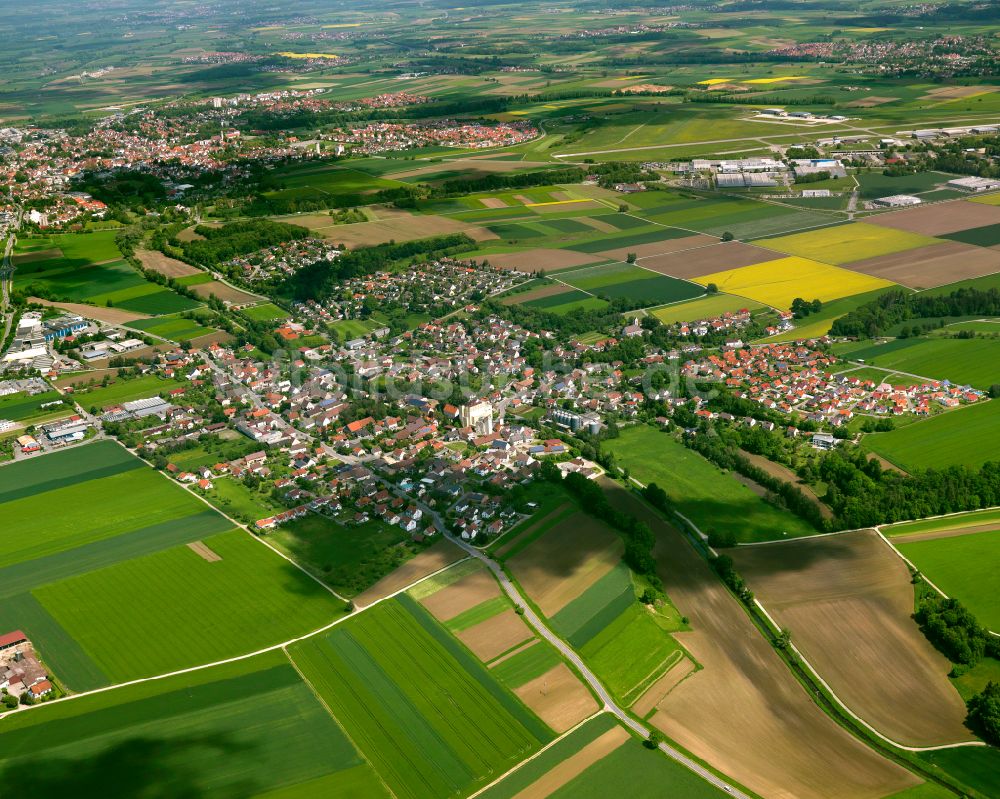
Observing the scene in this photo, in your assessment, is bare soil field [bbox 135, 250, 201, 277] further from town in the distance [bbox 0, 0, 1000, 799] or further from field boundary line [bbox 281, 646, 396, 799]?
field boundary line [bbox 281, 646, 396, 799]

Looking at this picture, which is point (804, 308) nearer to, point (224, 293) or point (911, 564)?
point (911, 564)

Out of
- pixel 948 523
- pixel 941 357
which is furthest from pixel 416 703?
pixel 941 357

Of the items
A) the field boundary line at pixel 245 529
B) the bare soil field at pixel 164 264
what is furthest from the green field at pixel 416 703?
the bare soil field at pixel 164 264

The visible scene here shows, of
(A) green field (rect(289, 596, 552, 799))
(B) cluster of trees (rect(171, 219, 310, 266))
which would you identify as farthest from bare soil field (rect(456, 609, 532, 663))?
(B) cluster of trees (rect(171, 219, 310, 266))

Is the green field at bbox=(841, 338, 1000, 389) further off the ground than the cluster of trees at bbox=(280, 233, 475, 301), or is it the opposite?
the cluster of trees at bbox=(280, 233, 475, 301)

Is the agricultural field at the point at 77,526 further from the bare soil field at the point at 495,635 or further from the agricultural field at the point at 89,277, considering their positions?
the agricultural field at the point at 89,277

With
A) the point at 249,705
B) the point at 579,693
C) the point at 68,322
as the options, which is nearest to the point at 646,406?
the point at 579,693
